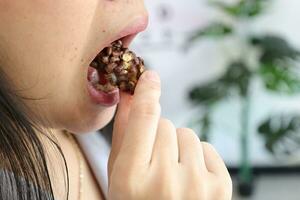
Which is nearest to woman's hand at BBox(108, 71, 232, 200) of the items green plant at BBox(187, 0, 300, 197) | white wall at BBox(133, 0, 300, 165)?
green plant at BBox(187, 0, 300, 197)

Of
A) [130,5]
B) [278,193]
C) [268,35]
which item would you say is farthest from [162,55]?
[130,5]

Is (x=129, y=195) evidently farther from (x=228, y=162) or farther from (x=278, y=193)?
(x=228, y=162)

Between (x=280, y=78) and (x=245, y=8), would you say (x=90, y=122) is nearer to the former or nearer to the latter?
(x=280, y=78)

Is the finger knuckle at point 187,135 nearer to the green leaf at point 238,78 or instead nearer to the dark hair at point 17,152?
the dark hair at point 17,152

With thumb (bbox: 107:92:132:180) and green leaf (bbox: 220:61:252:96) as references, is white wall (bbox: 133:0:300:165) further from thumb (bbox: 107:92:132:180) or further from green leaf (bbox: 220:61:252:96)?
thumb (bbox: 107:92:132:180)

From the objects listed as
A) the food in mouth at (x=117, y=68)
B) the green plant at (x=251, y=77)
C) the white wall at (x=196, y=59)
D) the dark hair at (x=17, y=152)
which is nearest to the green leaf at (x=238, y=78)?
the green plant at (x=251, y=77)

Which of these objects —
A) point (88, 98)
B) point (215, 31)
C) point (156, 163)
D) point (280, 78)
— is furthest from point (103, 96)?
point (215, 31)

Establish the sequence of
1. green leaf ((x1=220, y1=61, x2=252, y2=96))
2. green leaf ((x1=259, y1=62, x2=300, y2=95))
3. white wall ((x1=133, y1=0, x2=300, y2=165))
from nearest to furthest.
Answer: green leaf ((x1=259, y1=62, x2=300, y2=95)) → green leaf ((x1=220, y1=61, x2=252, y2=96)) → white wall ((x1=133, y1=0, x2=300, y2=165))
